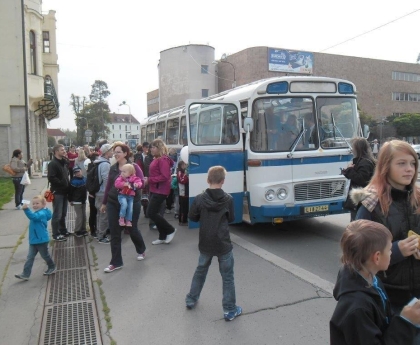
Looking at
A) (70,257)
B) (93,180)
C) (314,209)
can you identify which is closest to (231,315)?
(314,209)

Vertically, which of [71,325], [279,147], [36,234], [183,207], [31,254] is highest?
[279,147]

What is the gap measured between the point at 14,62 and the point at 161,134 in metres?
12.5

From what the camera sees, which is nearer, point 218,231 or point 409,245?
point 409,245

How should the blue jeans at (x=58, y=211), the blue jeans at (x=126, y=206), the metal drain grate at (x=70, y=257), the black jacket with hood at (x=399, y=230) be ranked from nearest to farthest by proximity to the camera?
the black jacket with hood at (x=399, y=230)
the blue jeans at (x=126, y=206)
the metal drain grate at (x=70, y=257)
the blue jeans at (x=58, y=211)

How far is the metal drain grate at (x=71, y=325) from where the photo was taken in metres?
3.77

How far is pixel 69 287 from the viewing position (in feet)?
16.8

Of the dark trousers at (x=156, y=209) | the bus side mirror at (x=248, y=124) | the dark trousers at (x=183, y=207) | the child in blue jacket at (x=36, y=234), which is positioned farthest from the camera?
the dark trousers at (x=183, y=207)

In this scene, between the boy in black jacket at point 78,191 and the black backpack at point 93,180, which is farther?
the boy in black jacket at point 78,191

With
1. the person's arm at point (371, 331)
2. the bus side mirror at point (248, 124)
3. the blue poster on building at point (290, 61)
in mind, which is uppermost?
the blue poster on building at point (290, 61)

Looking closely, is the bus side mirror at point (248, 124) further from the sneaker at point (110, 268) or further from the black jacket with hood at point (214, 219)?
the sneaker at point (110, 268)

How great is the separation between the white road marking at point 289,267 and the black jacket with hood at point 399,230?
95.9 inches

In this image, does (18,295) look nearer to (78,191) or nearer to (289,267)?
(78,191)

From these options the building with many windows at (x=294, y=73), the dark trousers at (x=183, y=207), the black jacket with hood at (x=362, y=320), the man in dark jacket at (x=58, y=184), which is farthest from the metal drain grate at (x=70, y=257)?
the building with many windows at (x=294, y=73)

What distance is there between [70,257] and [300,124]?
15.7ft
